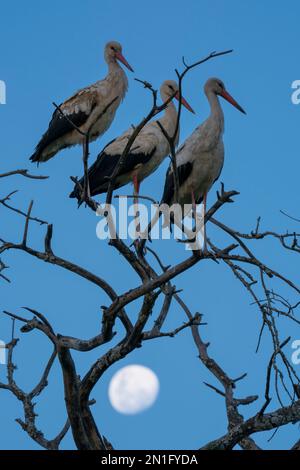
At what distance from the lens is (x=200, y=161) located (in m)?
9.34

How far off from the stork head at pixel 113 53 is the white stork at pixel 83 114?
208 millimetres

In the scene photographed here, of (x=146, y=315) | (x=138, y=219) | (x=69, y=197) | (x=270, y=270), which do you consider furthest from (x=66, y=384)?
(x=69, y=197)

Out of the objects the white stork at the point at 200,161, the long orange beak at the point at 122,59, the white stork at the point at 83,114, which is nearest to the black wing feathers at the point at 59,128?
the white stork at the point at 83,114

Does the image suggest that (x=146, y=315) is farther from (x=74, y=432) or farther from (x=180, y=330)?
(x=74, y=432)

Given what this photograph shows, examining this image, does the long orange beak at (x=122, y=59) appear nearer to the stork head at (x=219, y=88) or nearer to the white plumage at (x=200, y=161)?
the stork head at (x=219, y=88)

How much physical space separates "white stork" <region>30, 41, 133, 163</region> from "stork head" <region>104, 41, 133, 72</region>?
21 cm

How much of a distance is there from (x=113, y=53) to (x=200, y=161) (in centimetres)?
236

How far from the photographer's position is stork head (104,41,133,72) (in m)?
11.0

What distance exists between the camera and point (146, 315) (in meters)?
6.11

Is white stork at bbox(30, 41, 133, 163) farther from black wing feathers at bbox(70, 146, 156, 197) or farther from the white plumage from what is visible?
the white plumage

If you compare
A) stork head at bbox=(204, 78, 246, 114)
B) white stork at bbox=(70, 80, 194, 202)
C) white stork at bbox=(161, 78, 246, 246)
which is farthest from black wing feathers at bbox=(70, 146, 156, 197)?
stork head at bbox=(204, 78, 246, 114)

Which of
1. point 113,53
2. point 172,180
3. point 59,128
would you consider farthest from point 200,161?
point 113,53

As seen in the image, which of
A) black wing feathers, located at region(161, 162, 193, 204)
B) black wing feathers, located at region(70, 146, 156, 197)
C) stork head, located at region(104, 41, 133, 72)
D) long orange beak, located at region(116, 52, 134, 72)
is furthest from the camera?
stork head, located at region(104, 41, 133, 72)

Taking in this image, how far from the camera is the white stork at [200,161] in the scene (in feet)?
30.6
